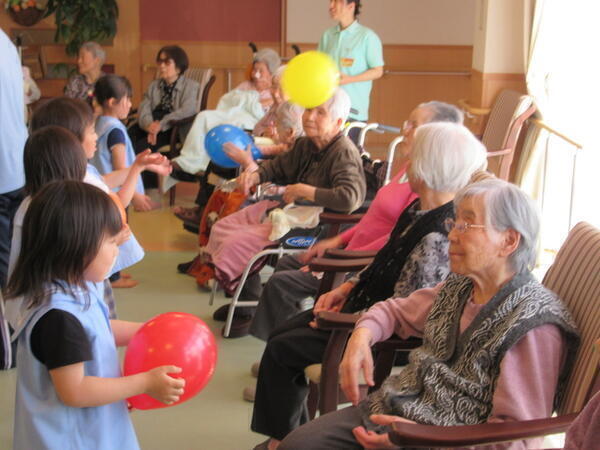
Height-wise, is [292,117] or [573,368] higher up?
[292,117]

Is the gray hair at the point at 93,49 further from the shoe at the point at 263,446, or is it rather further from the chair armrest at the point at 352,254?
the shoe at the point at 263,446

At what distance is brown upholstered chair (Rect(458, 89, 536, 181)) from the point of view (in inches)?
184

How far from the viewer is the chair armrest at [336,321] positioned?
7.63 ft

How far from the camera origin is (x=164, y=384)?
177 cm

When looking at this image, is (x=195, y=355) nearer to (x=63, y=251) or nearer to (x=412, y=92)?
(x=63, y=251)

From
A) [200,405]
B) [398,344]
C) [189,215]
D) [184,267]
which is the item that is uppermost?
[398,344]

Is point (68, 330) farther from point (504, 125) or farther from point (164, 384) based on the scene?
point (504, 125)

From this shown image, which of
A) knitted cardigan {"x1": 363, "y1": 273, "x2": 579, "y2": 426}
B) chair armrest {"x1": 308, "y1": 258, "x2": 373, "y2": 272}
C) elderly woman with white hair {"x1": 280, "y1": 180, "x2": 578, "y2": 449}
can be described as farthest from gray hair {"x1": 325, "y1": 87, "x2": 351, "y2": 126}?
knitted cardigan {"x1": 363, "y1": 273, "x2": 579, "y2": 426}

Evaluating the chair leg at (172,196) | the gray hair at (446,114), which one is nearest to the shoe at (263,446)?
the gray hair at (446,114)

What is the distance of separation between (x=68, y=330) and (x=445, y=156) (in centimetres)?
124

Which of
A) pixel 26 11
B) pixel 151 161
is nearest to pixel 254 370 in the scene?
pixel 151 161

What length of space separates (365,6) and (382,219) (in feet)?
17.9

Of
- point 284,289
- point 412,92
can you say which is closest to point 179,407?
point 284,289

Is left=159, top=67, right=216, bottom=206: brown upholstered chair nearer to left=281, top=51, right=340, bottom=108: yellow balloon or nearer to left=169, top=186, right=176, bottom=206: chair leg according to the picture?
left=169, top=186, right=176, bottom=206: chair leg
